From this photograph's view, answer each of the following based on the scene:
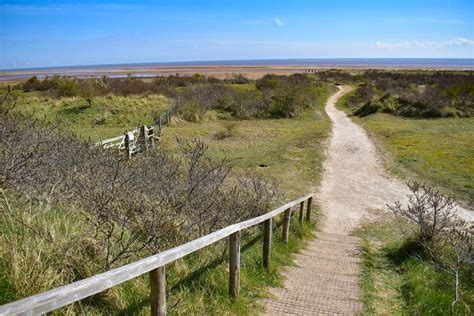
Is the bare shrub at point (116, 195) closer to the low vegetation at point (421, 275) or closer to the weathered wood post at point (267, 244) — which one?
the weathered wood post at point (267, 244)

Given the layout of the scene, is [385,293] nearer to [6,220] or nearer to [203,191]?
[203,191]

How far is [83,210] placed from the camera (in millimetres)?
4820

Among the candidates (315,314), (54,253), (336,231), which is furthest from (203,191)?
(336,231)

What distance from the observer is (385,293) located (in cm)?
568

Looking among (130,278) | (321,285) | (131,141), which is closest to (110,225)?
(130,278)

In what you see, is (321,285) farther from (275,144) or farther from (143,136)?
(275,144)

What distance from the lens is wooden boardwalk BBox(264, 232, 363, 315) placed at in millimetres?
4605

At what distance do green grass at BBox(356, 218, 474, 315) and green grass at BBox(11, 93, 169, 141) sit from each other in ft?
59.1

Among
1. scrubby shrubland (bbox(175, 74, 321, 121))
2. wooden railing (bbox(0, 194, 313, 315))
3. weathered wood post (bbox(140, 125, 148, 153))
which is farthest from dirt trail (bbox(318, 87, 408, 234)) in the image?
scrubby shrubland (bbox(175, 74, 321, 121))

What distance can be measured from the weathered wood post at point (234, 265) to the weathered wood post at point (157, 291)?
1352 millimetres

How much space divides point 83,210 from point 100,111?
25358 millimetres

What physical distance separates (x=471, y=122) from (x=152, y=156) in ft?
79.9

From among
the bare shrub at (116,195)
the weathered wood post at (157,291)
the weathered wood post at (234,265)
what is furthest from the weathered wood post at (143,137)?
the weathered wood post at (157,291)

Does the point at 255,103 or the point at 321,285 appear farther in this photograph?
the point at 255,103
